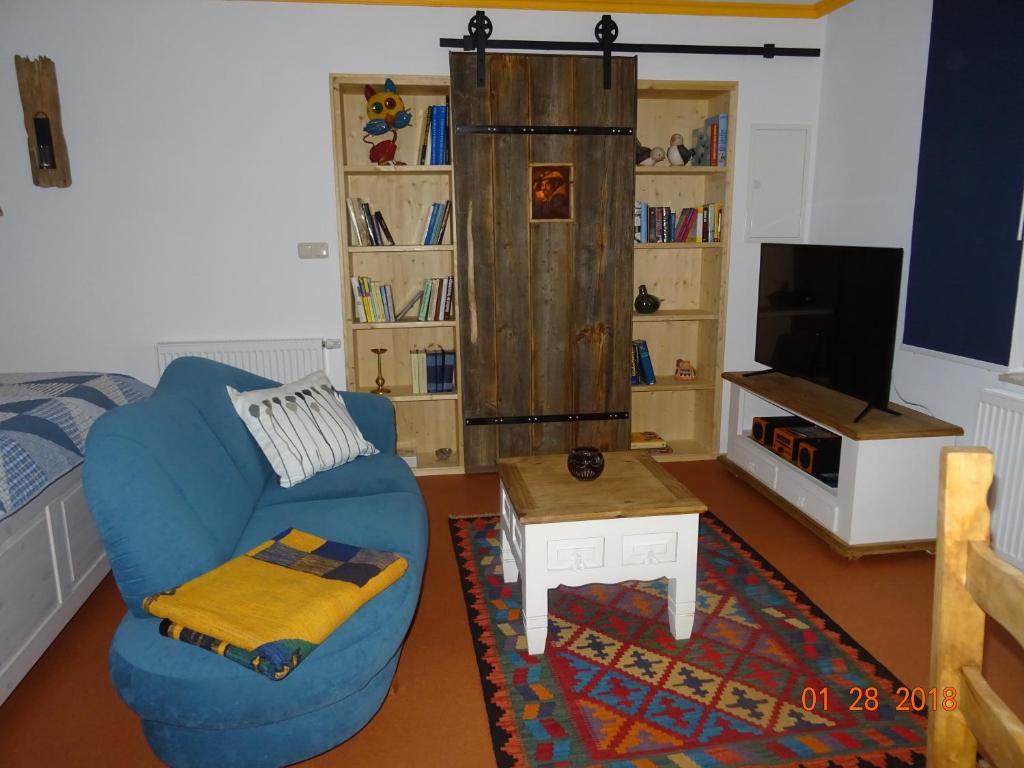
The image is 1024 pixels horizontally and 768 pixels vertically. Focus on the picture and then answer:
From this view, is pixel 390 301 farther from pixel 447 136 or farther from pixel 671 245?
pixel 671 245

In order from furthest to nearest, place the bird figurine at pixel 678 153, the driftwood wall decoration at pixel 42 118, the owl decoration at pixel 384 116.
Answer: the bird figurine at pixel 678 153
the owl decoration at pixel 384 116
the driftwood wall decoration at pixel 42 118

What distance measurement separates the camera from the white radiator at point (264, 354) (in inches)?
148

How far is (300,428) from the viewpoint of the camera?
2.69m

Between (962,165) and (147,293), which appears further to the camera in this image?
(147,293)

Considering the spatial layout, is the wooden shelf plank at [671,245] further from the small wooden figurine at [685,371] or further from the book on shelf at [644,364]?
the small wooden figurine at [685,371]

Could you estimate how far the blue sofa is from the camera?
5.10 feet

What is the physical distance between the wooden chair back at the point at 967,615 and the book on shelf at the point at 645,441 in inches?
130

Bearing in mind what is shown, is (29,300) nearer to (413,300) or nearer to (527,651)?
(413,300)

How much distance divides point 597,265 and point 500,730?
256cm

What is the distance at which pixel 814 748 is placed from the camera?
1838mm

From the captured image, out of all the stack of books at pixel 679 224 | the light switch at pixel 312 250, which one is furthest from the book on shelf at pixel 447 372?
the stack of books at pixel 679 224

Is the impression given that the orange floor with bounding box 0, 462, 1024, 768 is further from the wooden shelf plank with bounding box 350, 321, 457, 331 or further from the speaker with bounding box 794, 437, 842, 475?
the wooden shelf plank with bounding box 350, 321, 457, 331

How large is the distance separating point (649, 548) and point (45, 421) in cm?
211

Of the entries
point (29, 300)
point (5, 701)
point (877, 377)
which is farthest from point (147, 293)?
point (877, 377)
